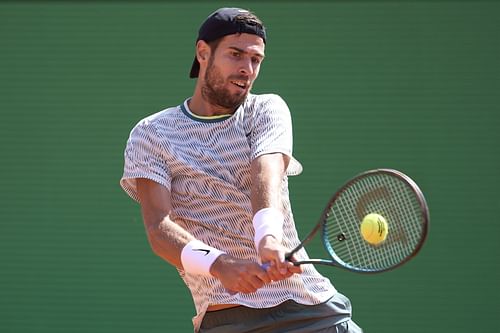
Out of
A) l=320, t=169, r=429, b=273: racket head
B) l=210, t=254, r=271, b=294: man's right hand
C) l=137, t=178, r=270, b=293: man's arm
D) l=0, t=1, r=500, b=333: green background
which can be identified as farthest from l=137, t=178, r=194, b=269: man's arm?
l=0, t=1, r=500, b=333: green background

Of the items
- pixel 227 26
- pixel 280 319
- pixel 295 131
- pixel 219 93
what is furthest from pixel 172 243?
pixel 295 131

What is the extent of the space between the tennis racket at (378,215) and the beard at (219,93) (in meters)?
0.51

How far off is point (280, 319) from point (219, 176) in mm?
535

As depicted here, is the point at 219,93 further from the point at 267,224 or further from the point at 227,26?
the point at 267,224

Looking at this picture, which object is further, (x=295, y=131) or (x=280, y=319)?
(x=295, y=131)

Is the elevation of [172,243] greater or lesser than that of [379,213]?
lesser

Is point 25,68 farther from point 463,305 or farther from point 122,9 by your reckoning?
point 463,305

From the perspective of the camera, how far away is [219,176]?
3.43m

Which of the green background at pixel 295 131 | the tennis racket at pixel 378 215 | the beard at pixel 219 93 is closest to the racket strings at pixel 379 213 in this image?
the tennis racket at pixel 378 215

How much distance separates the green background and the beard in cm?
385

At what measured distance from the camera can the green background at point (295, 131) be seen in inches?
284

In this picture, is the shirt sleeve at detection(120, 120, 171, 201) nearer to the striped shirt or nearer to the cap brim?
the striped shirt

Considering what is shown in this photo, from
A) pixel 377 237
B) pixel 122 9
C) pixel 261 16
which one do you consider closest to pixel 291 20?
pixel 261 16

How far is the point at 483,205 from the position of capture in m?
7.20
